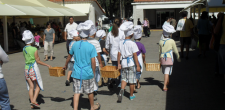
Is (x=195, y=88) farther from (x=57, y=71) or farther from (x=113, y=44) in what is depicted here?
(x=57, y=71)

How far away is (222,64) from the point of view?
6383 mm

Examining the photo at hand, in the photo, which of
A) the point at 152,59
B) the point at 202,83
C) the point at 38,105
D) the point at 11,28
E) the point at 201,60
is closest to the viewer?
the point at 38,105

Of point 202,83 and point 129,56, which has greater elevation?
point 129,56

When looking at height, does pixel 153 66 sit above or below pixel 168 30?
below

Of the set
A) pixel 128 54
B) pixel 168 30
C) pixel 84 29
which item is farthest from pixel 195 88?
pixel 84 29

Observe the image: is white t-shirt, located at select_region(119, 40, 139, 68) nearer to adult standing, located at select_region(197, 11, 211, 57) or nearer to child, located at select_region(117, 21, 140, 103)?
child, located at select_region(117, 21, 140, 103)

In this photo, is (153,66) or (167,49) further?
(167,49)

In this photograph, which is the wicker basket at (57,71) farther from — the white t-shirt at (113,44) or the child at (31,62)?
the white t-shirt at (113,44)

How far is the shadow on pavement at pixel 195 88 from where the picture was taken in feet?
18.3

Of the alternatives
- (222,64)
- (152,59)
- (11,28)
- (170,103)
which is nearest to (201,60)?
(152,59)

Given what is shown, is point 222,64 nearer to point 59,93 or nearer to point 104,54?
point 104,54

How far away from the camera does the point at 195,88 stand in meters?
6.88

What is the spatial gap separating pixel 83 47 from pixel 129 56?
1.28m

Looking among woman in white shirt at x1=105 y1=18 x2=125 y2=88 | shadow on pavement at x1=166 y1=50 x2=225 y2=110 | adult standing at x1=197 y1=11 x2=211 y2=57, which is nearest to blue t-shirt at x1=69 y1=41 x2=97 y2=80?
shadow on pavement at x1=166 y1=50 x2=225 y2=110
